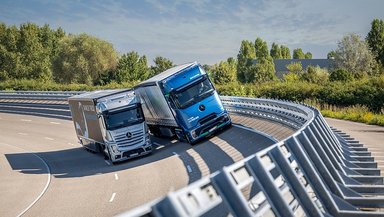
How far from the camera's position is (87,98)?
24.8 m

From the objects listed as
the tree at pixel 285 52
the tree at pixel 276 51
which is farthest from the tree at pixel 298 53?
the tree at pixel 276 51

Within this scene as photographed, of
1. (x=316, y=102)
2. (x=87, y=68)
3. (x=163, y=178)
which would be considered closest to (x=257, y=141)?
(x=163, y=178)

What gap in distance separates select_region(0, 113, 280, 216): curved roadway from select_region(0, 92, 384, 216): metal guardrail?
5260 mm

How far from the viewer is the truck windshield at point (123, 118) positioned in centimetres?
2336

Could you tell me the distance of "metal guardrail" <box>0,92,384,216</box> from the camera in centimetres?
346

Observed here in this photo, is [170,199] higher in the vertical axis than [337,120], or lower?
higher

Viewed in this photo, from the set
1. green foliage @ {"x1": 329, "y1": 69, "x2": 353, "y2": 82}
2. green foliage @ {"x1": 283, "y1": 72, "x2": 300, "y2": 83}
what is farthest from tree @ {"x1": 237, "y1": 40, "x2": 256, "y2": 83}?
green foliage @ {"x1": 329, "y1": 69, "x2": 353, "y2": 82}

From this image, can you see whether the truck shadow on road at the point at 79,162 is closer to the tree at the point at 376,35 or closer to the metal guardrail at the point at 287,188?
the metal guardrail at the point at 287,188

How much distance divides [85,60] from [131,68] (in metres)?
12.4

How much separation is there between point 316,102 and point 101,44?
5839 centimetres

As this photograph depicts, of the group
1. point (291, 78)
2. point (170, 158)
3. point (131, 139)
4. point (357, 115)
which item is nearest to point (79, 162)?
point (131, 139)

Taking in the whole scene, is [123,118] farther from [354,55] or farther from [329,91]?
[354,55]

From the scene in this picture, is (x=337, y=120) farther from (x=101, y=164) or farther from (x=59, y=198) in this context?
(x=59, y=198)

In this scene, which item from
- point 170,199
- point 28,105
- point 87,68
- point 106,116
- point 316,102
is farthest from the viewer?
point 87,68
